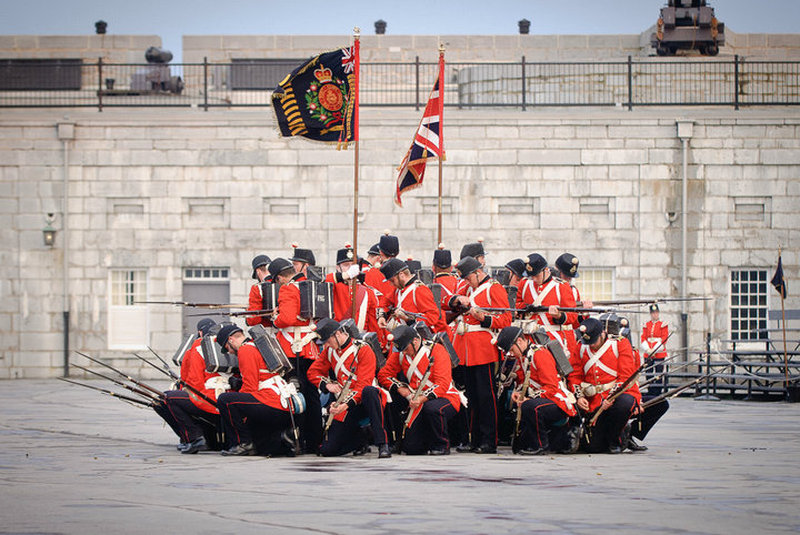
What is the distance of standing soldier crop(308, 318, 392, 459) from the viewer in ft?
41.1

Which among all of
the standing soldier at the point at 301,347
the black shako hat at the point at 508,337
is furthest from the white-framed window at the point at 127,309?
the black shako hat at the point at 508,337

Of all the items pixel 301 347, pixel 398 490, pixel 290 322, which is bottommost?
pixel 398 490

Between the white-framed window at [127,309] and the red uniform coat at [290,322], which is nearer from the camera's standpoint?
the red uniform coat at [290,322]

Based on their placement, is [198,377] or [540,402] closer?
[540,402]

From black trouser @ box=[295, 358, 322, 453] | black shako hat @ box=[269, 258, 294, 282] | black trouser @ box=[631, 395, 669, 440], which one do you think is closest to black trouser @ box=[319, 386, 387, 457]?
black trouser @ box=[295, 358, 322, 453]

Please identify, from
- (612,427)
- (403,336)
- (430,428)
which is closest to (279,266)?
(403,336)

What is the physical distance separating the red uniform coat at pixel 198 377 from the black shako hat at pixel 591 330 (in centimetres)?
371

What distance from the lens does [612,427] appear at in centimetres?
1280

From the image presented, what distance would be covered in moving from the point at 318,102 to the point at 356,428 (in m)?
4.93

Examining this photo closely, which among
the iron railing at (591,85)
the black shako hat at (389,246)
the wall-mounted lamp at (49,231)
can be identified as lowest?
the black shako hat at (389,246)

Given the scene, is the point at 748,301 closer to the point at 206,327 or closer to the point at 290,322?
the point at 290,322

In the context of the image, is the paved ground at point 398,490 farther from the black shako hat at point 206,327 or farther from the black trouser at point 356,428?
the black shako hat at point 206,327

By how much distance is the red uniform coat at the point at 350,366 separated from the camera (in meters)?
12.6

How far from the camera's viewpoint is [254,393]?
12.6 m
